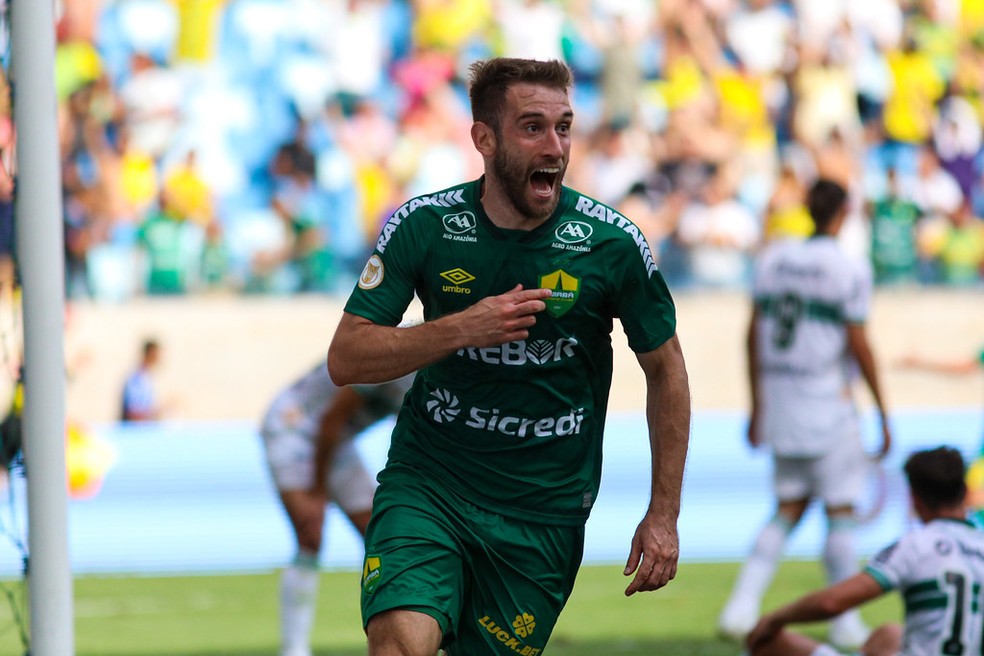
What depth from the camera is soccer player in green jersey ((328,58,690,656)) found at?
170 inches

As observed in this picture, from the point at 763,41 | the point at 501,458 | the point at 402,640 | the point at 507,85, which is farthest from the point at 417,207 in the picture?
the point at 763,41

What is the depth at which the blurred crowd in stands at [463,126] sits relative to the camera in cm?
1465

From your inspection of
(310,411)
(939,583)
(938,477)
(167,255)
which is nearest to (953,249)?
(167,255)

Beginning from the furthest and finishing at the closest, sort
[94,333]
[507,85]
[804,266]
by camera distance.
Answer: [94,333] → [804,266] → [507,85]

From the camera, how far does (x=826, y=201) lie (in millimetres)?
8141

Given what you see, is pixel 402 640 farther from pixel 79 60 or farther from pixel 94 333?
pixel 79 60

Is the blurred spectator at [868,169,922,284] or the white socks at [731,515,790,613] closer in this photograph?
the white socks at [731,515,790,613]

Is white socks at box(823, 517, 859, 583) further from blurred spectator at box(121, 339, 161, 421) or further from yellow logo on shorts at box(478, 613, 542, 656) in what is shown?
blurred spectator at box(121, 339, 161, 421)

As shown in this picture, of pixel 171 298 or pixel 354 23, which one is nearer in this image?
pixel 171 298

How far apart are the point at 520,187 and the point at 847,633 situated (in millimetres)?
4366

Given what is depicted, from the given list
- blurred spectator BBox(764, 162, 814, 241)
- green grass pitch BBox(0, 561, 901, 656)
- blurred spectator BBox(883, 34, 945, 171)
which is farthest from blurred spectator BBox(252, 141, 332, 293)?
blurred spectator BBox(883, 34, 945, 171)

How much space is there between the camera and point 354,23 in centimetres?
1681

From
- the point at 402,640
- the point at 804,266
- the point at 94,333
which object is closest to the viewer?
the point at 402,640

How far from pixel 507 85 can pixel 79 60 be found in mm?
12528
